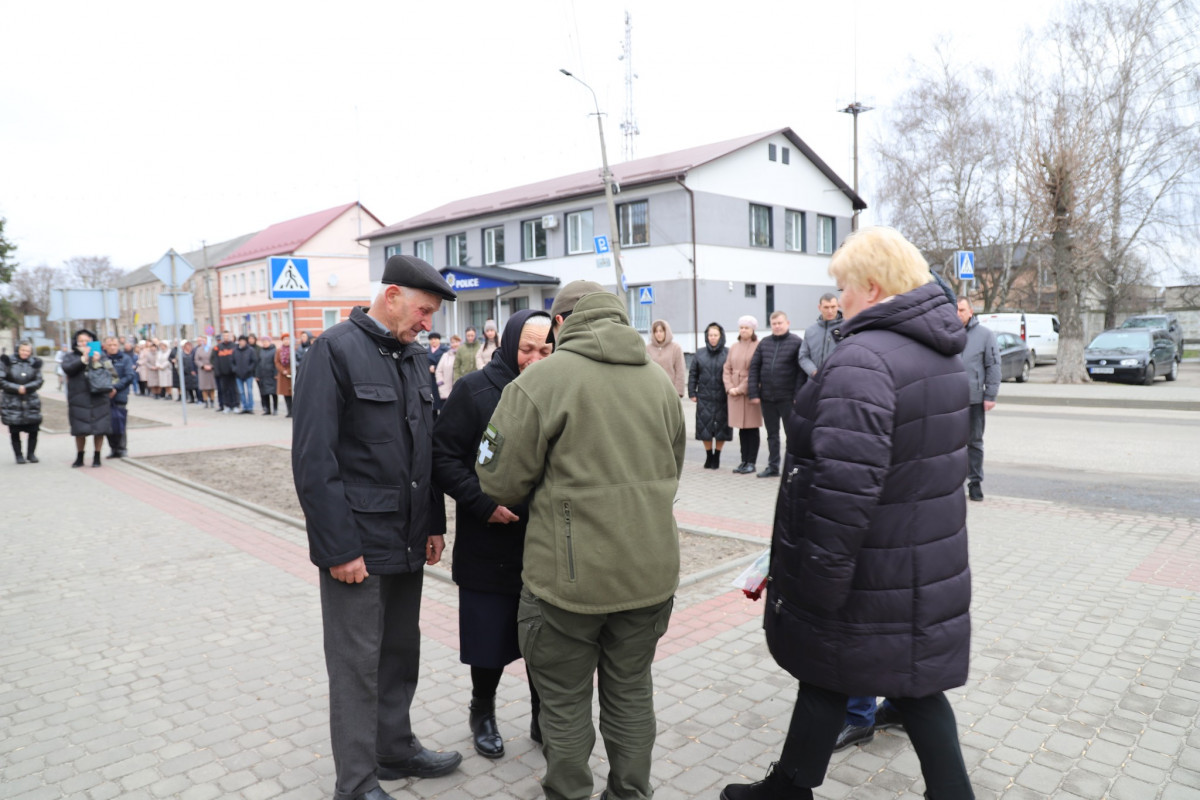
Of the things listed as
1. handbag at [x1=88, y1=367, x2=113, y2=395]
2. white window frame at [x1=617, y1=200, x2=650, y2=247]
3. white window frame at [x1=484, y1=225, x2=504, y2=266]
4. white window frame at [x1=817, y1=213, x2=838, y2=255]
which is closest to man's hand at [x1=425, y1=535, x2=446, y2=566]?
handbag at [x1=88, y1=367, x2=113, y2=395]

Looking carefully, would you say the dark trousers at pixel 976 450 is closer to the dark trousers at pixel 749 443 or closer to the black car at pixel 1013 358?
the dark trousers at pixel 749 443

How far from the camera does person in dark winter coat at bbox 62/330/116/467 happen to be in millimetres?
11125

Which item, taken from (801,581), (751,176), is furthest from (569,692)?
(751,176)

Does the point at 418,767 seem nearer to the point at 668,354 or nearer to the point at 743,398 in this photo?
the point at 743,398

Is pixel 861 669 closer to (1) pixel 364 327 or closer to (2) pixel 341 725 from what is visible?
(2) pixel 341 725

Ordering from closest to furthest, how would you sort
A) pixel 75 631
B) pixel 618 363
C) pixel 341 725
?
pixel 618 363 → pixel 341 725 → pixel 75 631

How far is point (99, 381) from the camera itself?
36.6ft

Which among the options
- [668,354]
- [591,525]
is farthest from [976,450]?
[591,525]

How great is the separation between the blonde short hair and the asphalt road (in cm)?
657

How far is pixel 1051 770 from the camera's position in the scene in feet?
10.3

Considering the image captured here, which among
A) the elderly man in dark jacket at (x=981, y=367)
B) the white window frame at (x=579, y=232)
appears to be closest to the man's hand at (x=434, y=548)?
the elderly man in dark jacket at (x=981, y=367)

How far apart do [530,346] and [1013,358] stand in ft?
82.4

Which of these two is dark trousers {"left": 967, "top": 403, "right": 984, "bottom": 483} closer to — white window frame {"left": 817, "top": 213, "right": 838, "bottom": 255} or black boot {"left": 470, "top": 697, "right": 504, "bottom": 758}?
black boot {"left": 470, "top": 697, "right": 504, "bottom": 758}

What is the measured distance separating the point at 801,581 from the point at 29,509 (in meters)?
9.06
